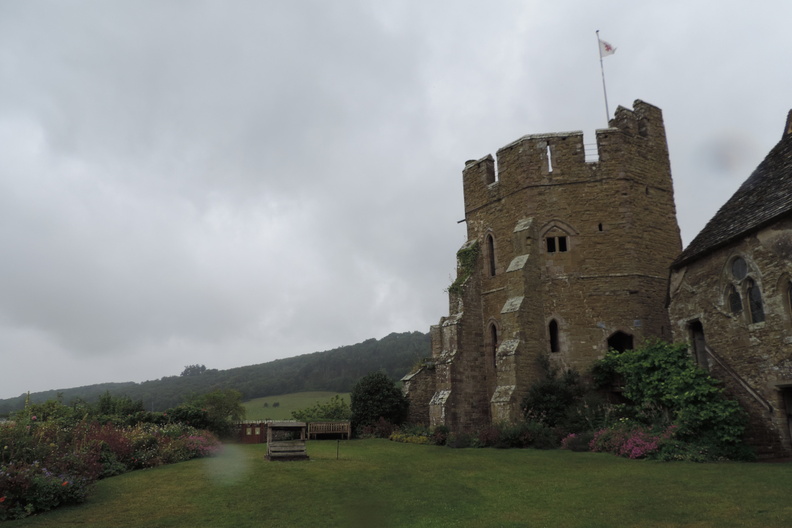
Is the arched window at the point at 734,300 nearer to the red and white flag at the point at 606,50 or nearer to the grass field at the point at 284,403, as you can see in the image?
the red and white flag at the point at 606,50

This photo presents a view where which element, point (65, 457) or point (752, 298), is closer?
point (65, 457)

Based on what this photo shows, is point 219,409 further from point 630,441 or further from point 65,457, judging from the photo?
point 630,441

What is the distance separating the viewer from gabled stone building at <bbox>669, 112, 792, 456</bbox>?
1302 cm

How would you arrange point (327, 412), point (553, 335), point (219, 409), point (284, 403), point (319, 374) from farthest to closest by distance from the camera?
point (319, 374) < point (284, 403) < point (327, 412) < point (219, 409) < point (553, 335)

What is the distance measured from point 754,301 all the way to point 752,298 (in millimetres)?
102

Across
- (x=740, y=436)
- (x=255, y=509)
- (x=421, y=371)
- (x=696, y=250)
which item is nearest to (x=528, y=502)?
(x=255, y=509)

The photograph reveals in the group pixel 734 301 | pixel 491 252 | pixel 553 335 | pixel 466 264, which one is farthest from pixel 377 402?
pixel 734 301

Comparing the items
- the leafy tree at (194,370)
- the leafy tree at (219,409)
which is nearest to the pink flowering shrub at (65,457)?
the leafy tree at (219,409)

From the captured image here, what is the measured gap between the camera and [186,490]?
1083 cm

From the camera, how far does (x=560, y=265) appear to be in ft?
71.6

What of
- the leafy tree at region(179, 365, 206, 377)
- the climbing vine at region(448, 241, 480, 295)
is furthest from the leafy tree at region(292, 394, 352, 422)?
the leafy tree at region(179, 365, 206, 377)

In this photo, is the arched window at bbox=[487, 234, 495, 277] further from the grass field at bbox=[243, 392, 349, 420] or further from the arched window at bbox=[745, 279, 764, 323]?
the grass field at bbox=[243, 392, 349, 420]

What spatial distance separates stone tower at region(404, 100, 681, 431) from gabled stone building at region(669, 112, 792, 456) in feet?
14.5

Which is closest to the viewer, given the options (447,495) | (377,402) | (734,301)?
(447,495)
